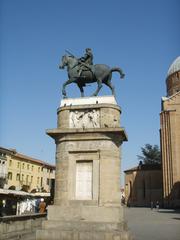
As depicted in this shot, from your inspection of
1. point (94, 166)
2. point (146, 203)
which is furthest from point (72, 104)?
point (146, 203)

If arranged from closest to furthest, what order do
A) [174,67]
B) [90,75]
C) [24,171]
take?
[90,75] → [24,171] → [174,67]

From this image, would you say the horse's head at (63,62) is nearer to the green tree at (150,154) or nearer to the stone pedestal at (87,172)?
the stone pedestal at (87,172)

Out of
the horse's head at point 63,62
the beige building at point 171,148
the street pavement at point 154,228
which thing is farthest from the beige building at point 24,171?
the horse's head at point 63,62

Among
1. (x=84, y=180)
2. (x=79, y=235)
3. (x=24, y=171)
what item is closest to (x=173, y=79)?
(x=24, y=171)

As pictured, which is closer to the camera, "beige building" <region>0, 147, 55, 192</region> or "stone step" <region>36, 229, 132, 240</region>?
"stone step" <region>36, 229, 132, 240</region>

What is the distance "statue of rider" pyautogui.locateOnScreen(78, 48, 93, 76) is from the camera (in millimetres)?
16030

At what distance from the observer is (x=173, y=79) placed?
7662 cm

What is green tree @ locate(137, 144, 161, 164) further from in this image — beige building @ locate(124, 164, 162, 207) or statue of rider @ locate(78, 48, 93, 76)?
statue of rider @ locate(78, 48, 93, 76)

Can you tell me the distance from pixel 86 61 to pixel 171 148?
47.5 metres

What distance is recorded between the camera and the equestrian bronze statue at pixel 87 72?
52.1ft

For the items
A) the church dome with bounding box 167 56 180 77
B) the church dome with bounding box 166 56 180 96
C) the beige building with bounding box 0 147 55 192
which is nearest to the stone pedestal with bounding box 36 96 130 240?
the beige building with bounding box 0 147 55 192

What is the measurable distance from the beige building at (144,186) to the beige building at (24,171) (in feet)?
56.3

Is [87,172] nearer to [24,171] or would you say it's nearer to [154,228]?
[154,228]

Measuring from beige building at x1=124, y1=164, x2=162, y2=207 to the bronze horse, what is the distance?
55261 millimetres
